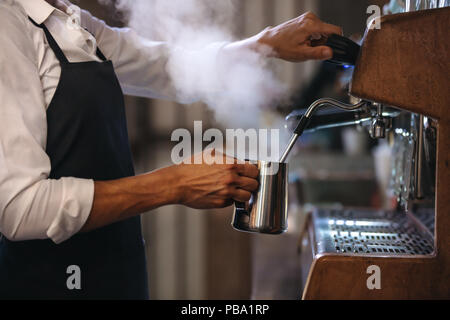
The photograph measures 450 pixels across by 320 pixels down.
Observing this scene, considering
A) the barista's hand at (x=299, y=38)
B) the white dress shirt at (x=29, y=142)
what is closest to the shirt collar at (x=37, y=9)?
the white dress shirt at (x=29, y=142)

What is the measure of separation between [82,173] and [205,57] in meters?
0.53

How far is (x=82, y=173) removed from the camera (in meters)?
1.04

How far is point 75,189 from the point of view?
838 millimetres

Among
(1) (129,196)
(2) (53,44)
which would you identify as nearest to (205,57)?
(2) (53,44)

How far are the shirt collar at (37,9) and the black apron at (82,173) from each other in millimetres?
31

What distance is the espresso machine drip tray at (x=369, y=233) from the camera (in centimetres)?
90

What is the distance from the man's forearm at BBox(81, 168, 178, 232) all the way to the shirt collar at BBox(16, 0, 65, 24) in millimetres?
431

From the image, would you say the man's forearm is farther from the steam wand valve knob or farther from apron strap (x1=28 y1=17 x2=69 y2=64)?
the steam wand valve knob

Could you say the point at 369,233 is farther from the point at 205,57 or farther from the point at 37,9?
the point at 37,9

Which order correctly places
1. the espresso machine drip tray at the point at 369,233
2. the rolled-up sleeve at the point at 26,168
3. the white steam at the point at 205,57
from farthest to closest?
the white steam at the point at 205,57
the espresso machine drip tray at the point at 369,233
the rolled-up sleeve at the point at 26,168

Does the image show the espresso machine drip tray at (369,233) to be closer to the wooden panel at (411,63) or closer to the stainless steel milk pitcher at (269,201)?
the stainless steel milk pitcher at (269,201)

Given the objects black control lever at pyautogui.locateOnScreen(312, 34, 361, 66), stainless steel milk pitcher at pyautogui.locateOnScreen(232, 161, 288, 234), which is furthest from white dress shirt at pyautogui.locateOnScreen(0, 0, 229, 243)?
black control lever at pyautogui.locateOnScreen(312, 34, 361, 66)
